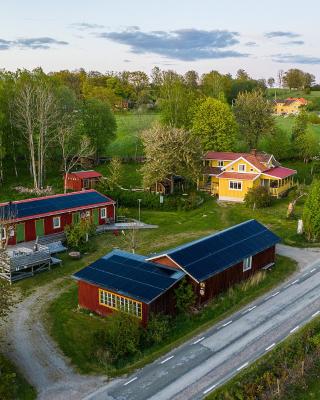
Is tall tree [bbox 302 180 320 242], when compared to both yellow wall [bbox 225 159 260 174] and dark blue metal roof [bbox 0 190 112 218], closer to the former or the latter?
yellow wall [bbox 225 159 260 174]

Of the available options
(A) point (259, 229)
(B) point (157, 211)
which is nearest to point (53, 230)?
(B) point (157, 211)

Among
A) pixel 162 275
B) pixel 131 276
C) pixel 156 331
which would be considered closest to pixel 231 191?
pixel 162 275

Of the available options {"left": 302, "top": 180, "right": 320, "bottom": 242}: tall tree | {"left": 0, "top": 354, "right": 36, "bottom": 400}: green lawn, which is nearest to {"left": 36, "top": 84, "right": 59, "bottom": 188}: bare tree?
{"left": 302, "top": 180, "right": 320, "bottom": 242}: tall tree

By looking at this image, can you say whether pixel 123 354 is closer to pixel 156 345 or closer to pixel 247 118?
pixel 156 345

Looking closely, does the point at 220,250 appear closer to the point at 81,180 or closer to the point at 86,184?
the point at 81,180

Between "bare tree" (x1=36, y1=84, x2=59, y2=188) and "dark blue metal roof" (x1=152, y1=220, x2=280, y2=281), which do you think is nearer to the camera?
"dark blue metal roof" (x1=152, y1=220, x2=280, y2=281)

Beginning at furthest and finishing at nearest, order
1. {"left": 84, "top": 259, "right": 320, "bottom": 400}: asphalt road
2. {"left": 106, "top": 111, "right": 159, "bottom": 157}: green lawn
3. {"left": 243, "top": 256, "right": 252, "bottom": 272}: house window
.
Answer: {"left": 106, "top": 111, "right": 159, "bottom": 157}: green lawn < {"left": 243, "top": 256, "right": 252, "bottom": 272}: house window < {"left": 84, "top": 259, "right": 320, "bottom": 400}: asphalt road
